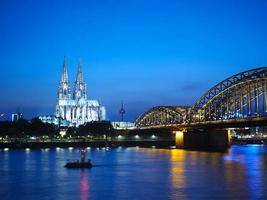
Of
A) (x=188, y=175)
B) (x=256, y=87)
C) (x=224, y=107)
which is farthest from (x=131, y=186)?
(x=224, y=107)

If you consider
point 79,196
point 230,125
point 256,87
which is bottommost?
point 79,196

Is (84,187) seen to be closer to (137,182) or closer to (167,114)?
(137,182)

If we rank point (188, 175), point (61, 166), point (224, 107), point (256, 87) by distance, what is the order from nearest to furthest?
1. point (188, 175)
2. point (61, 166)
3. point (256, 87)
4. point (224, 107)

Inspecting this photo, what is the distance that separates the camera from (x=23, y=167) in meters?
85.2

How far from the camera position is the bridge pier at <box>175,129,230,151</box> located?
465 feet

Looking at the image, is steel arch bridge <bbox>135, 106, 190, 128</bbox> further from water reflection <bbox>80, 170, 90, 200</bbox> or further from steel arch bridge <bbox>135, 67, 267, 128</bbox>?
water reflection <bbox>80, 170, 90, 200</bbox>

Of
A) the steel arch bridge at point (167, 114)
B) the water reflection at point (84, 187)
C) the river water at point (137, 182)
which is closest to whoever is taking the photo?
the water reflection at point (84, 187)

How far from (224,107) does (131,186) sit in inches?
3135

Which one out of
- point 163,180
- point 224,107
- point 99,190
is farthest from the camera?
point 224,107

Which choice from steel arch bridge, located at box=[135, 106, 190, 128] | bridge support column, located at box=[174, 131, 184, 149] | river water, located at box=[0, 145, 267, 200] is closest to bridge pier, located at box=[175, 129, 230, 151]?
bridge support column, located at box=[174, 131, 184, 149]

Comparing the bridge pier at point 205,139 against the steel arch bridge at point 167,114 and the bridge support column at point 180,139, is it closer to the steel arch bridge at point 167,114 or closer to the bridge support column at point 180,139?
the bridge support column at point 180,139

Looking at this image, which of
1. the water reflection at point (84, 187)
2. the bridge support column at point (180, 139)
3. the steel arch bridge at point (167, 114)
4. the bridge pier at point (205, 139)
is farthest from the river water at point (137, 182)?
the steel arch bridge at point (167, 114)

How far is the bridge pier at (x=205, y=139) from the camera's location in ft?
465

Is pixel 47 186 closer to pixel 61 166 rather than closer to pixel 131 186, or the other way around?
pixel 131 186
